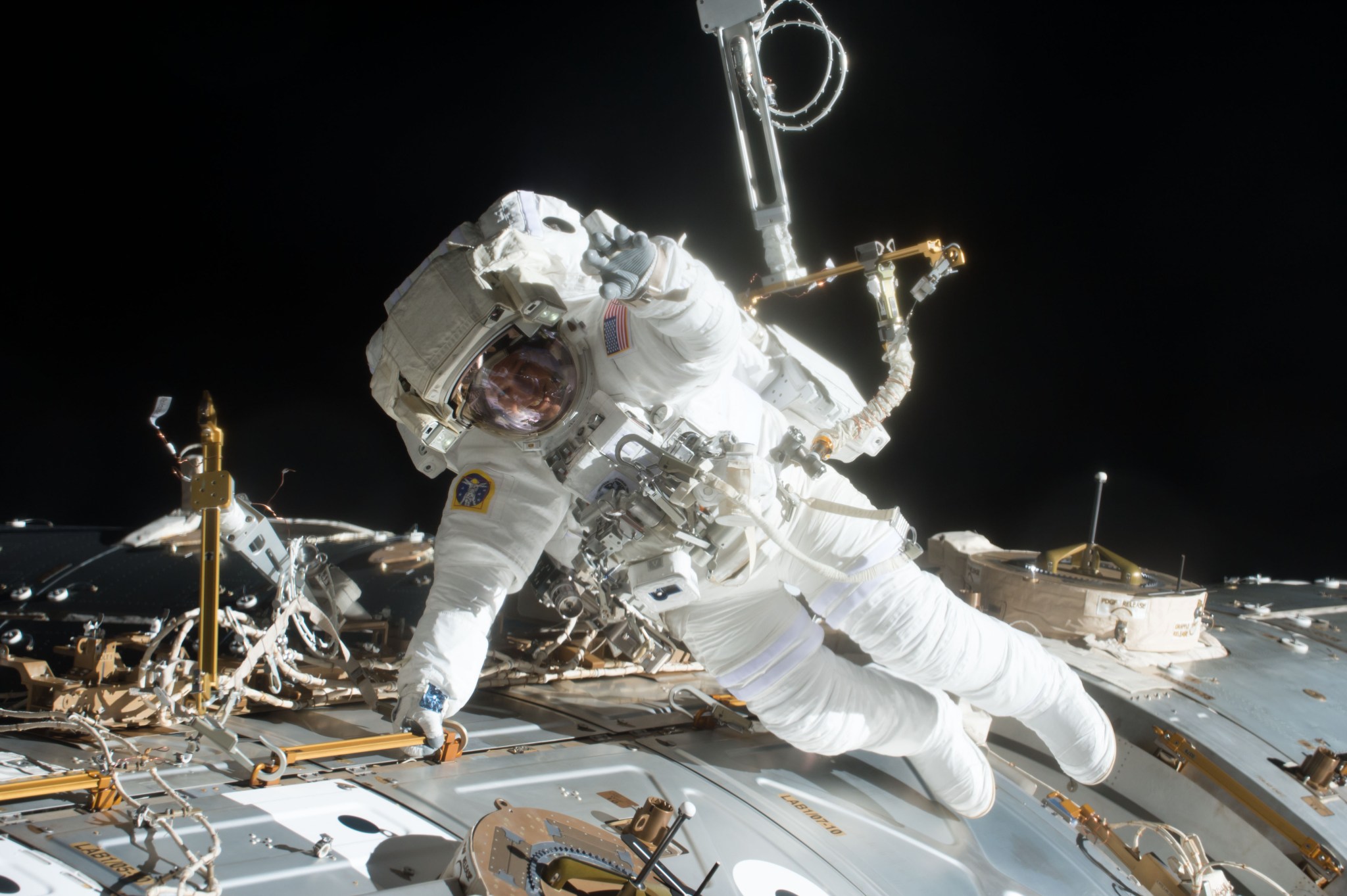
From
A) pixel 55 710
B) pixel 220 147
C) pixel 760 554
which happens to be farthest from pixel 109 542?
pixel 760 554

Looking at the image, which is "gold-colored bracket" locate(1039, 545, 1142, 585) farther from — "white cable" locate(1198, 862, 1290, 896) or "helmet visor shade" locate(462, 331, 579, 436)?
"helmet visor shade" locate(462, 331, 579, 436)

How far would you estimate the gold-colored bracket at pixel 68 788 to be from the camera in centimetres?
167

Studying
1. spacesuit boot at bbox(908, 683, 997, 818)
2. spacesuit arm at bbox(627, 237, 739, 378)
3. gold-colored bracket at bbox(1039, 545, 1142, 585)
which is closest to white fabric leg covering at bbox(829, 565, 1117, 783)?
spacesuit boot at bbox(908, 683, 997, 818)

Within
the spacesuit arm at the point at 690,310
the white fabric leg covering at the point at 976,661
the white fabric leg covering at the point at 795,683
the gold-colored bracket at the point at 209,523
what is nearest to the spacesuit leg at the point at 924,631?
the white fabric leg covering at the point at 976,661

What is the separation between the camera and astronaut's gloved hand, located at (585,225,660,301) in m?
1.77

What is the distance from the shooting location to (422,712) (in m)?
2.03

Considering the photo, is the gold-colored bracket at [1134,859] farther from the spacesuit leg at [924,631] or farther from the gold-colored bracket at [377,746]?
the gold-colored bracket at [377,746]

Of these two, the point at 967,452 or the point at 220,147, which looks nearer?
the point at 220,147

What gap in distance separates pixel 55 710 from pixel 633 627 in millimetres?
1581

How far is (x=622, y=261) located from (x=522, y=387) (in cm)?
56

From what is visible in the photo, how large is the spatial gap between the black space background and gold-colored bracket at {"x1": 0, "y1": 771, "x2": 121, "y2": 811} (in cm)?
374

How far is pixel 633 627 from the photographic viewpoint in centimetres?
267

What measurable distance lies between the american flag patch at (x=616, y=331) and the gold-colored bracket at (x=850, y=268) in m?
0.73

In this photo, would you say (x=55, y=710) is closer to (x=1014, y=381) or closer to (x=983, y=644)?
(x=983, y=644)
